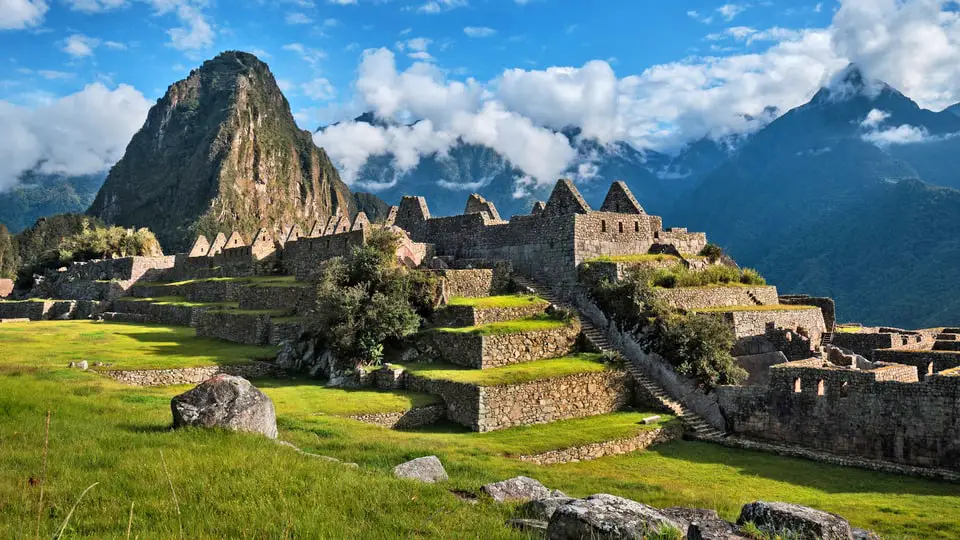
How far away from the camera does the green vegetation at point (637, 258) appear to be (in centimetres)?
2480

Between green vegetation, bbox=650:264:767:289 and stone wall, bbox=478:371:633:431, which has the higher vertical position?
green vegetation, bbox=650:264:767:289

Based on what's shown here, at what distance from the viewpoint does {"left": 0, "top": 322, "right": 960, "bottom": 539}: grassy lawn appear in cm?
598

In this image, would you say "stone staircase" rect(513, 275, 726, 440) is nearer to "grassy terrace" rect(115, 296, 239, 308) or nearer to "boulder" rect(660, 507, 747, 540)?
"boulder" rect(660, 507, 747, 540)

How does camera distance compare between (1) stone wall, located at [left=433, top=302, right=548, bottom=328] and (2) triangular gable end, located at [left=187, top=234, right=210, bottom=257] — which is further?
(2) triangular gable end, located at [left=187, top=234, right=210, bottom=257]

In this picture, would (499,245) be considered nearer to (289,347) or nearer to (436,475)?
(289,347)

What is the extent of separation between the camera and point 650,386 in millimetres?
20547

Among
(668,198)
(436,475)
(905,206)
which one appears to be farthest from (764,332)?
(668,198)

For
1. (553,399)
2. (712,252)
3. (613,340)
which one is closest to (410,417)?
(553,399)

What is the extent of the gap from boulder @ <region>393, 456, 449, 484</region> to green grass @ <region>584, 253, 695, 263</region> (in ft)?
53.0

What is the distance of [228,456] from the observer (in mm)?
8094

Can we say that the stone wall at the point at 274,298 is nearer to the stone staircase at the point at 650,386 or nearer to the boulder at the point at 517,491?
the stone staircase at the point at 650,386

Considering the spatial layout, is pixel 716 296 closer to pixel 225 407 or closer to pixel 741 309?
pixel 741 309

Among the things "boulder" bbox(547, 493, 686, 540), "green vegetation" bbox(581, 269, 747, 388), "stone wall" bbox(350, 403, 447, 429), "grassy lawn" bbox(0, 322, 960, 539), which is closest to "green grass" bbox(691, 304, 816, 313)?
"green vegetation" bbox(581, 269, 747, 388)

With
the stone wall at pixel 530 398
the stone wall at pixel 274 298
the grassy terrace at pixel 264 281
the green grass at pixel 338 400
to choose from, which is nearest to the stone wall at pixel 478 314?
the stone wall at pixel 530 398
